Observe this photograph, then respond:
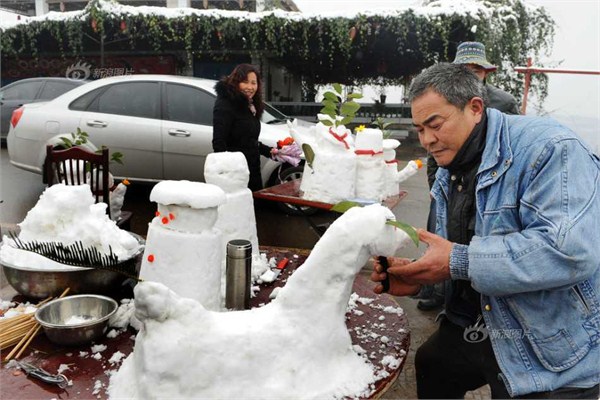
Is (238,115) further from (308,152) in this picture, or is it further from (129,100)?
(129,100)

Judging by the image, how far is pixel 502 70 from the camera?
10.4 m

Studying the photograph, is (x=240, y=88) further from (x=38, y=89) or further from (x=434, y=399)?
(x=38, y=89)

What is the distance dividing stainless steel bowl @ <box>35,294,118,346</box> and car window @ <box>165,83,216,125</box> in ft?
12.6

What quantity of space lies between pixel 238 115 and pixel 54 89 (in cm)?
645

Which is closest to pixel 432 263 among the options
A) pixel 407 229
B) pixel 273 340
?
pixel 407 229

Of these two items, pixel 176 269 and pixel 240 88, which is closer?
pixel 176 269

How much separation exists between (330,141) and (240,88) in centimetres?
90

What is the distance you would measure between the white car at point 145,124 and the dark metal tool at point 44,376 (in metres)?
3.96

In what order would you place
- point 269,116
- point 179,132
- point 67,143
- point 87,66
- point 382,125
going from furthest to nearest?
point 87,66 < point 269,116 < point 179,132 < point 382,125 < point 67,143

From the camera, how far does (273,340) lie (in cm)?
120

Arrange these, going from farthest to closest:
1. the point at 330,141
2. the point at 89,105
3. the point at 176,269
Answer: the point at 89,105
the point at 330,141
the point at 176,269

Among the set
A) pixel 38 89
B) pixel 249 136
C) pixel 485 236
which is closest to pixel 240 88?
pixel 249 136

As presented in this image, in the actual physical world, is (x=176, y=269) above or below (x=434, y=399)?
above

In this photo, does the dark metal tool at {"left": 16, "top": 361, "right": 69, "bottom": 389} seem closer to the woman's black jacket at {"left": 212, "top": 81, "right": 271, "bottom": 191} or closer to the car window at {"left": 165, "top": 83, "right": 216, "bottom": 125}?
the woman's black jacket at {"left": 212, "top": 81, "right": 271, "bottom": 191}
